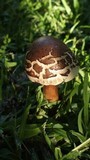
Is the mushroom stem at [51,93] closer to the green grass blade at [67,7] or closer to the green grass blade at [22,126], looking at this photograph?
the green grass blade at [22,126]

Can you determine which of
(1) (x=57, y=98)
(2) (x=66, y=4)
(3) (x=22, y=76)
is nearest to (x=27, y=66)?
(1) (x=57, y=98)

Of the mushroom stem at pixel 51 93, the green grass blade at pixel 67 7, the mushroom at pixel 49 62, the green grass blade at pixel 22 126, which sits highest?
the green grass blade at pixel 67 7

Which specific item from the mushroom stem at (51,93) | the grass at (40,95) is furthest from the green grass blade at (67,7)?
the mushroom stem at (51,93)

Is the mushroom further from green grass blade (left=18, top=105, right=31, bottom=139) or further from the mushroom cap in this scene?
green grass blade (left=18, top=105, right=31, bottom=139)

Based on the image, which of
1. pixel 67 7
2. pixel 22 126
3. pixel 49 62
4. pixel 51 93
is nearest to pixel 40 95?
pixel 51 93

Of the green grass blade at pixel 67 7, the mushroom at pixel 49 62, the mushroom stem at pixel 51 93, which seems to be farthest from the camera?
the green grass blade at pixel 67 7

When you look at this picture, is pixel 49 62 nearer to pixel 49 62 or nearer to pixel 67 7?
pixel 49 62

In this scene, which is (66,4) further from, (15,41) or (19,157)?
(19,157)

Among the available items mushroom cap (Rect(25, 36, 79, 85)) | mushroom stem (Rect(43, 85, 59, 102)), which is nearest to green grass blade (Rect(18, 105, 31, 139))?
mushroom cap (Rect(25, 36, 79, 85))
